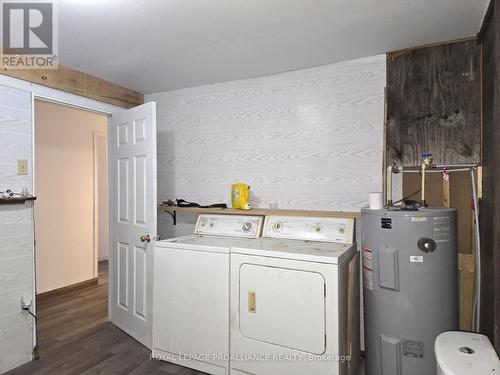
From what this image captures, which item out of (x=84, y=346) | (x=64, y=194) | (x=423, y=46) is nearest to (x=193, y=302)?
(x=84, y=346)

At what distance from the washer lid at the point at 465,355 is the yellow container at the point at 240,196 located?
5.04 feet

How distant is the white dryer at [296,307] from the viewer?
65.7 inches

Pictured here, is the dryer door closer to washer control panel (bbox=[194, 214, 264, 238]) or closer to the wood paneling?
washer control panel (bbox=[194, 214, 264, 238])

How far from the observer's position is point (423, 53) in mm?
2049

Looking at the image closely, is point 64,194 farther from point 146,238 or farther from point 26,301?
point 146,238

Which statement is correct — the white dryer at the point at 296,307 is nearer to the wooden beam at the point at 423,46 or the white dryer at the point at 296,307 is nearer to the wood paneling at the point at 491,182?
the wood paneling at the point at 491,182

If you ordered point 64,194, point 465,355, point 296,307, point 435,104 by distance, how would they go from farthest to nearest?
point 64,194
point 435,104
point 296,307
point 465,355

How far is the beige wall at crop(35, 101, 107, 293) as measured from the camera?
3424mm

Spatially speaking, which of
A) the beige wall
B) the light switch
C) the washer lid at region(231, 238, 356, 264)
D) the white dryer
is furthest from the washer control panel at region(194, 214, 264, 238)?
the beige wall

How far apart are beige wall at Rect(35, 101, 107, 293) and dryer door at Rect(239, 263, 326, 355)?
8.82 ft

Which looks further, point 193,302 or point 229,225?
point 229,225

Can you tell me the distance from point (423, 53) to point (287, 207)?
1.43 metres

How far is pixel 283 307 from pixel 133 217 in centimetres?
147

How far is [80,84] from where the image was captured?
8.29 ft
